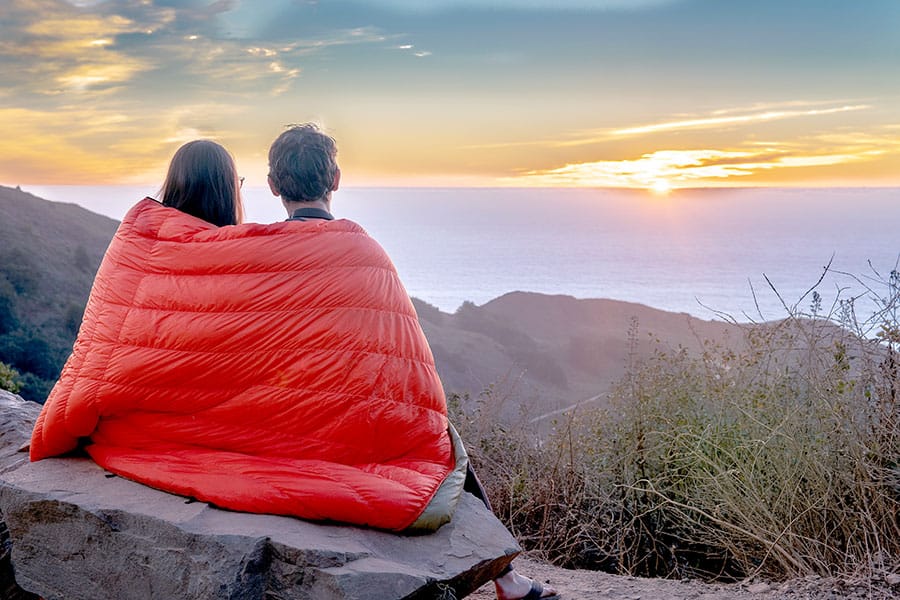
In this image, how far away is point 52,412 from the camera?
3262 millimetres

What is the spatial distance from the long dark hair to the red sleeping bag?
151 millimetres

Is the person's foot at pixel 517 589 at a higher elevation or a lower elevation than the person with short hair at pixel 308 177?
lower

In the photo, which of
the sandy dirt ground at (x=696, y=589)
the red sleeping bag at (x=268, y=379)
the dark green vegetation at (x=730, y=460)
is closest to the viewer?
the red sleeping bag at (x=268, y=379)

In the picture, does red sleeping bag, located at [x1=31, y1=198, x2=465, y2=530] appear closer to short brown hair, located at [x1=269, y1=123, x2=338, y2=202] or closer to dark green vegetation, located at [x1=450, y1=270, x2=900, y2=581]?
short brown hair, located at [x1=269, y1=123, x2=338, y2=202]

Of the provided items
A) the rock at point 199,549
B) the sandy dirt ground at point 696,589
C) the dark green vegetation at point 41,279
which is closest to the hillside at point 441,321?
the dark green vegetation at point 41,279

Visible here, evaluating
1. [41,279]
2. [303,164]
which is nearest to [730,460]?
[303,164]

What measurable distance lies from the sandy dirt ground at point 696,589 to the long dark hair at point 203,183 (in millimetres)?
2015

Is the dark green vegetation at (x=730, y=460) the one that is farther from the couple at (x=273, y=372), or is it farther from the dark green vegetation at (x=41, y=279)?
the dark green vegetation at (x=41, y=279)

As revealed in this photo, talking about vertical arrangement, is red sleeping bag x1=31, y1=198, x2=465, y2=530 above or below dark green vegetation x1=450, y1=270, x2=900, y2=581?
above

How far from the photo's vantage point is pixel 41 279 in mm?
14344

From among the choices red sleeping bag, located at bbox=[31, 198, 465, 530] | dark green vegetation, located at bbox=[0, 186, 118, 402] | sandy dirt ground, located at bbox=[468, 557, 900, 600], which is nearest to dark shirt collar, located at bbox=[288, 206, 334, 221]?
red sleeping bag, located at bbox=[31, 198, 465, 530]

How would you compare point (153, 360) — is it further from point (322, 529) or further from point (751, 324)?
point (751, 324)

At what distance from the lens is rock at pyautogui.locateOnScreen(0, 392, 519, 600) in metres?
2.61

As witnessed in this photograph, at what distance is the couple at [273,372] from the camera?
2904mm
